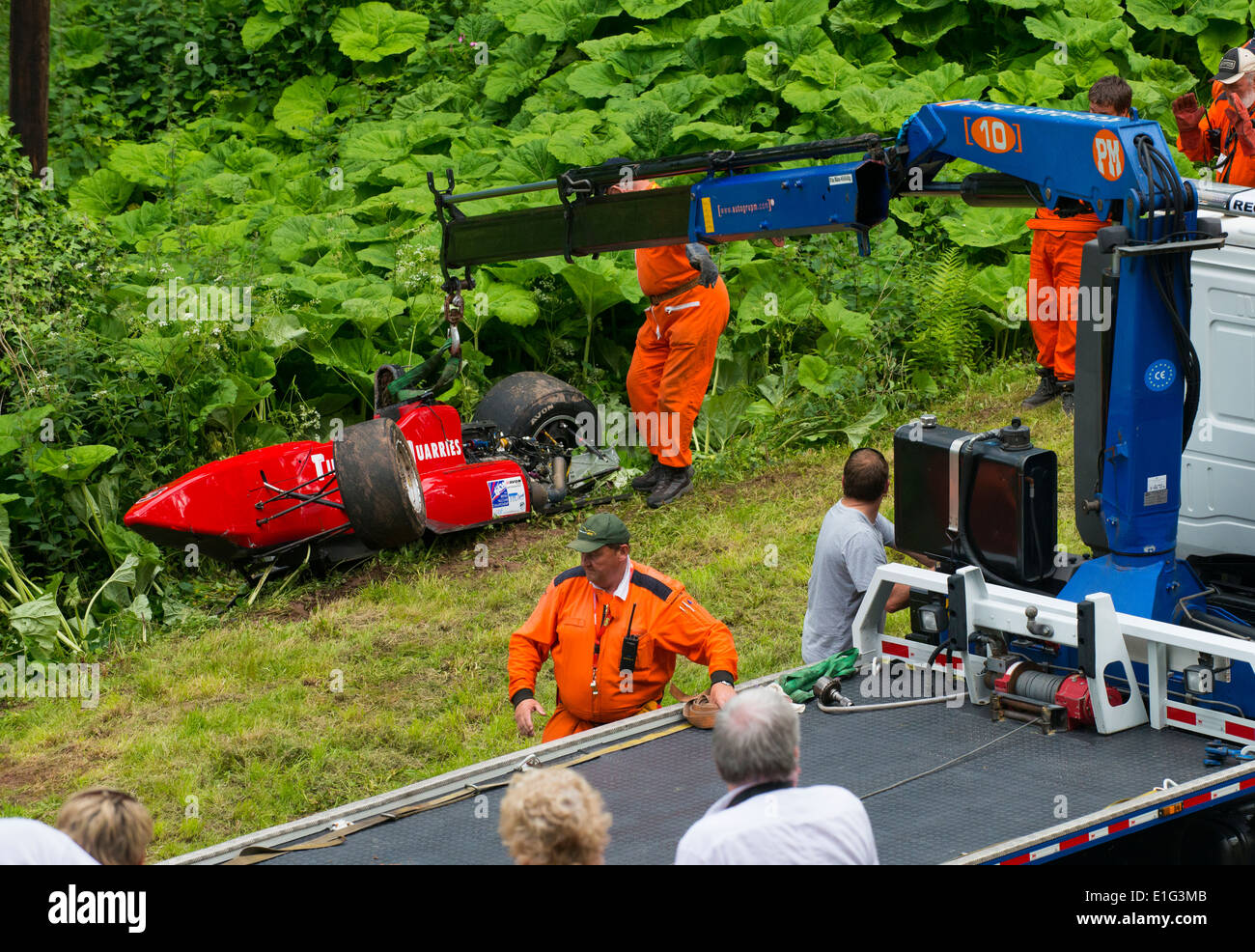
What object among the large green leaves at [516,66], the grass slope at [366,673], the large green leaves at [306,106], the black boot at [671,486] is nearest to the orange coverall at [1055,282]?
the grass slope at [366,673]

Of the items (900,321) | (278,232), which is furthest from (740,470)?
(278,232)

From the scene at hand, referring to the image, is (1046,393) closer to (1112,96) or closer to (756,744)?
(1112,96)

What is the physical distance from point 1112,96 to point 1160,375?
4391 millimetres

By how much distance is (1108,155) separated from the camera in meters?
6.33

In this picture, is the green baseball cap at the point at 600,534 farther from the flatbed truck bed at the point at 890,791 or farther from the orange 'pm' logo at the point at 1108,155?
the orange 'pm' logo at the point at 1108,155

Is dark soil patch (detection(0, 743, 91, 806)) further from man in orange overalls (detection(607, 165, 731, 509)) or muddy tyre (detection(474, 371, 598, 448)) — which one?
man in orange overalls (detection(607, 165, 731, 509))

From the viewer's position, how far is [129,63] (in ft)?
65.8

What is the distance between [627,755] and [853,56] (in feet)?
39.1

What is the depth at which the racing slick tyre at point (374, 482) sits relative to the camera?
9.84m

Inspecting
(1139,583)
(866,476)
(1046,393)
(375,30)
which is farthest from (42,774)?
(375,30)

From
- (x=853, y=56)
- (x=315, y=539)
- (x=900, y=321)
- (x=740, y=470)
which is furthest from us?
(x=853, y=56)

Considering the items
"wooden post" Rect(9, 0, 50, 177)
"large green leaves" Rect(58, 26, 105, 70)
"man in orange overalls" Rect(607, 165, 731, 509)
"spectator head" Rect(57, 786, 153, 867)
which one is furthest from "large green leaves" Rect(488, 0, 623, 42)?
"spectator head" Rect(57, 786, 153, 867)

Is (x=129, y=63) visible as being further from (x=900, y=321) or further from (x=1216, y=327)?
(x=1216, y=327)

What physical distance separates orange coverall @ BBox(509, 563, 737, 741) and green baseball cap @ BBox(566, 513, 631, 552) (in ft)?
0.73
